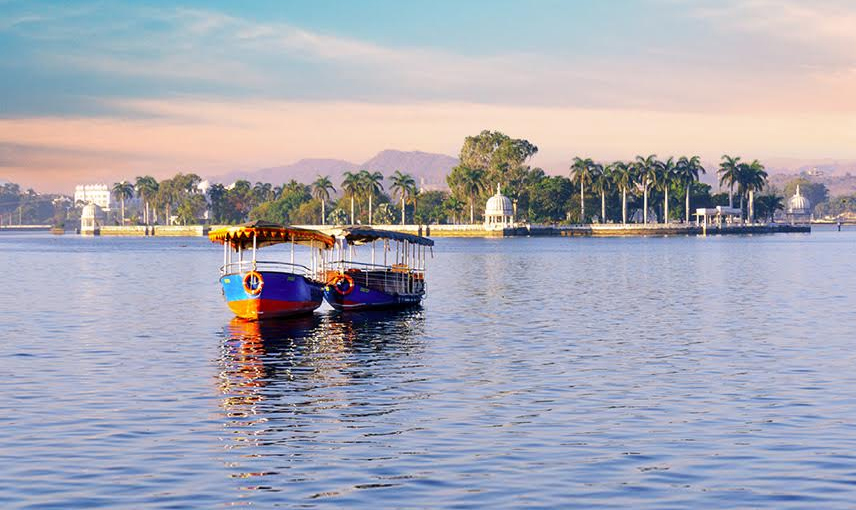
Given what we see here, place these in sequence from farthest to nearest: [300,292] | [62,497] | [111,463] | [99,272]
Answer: [99,272] → [300,292] → [111,463] → [62,497]

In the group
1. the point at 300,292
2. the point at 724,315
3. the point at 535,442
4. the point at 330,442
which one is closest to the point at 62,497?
the point at 330,442

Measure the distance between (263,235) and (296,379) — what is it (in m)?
24.1

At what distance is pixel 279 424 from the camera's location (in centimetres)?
2741

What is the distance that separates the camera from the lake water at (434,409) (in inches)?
824

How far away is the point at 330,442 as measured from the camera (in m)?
25.0

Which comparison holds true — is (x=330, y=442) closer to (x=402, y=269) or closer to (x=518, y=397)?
(x=518, y=397)

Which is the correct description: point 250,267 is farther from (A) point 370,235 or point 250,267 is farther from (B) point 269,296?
(B) point 269,296

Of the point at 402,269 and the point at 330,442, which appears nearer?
the point at 330,442

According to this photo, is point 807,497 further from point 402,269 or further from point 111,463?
point 402,269

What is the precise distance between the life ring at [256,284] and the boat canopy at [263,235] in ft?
8.00

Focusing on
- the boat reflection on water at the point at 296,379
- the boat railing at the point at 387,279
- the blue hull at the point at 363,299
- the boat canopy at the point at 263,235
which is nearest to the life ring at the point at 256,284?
the boat reflection on water at the point at 296,379

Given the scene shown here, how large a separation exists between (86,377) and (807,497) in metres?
23.8

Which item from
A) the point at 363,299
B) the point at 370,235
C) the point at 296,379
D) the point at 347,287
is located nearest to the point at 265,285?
the point at 347,287

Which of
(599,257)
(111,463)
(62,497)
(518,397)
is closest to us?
(62,497)
